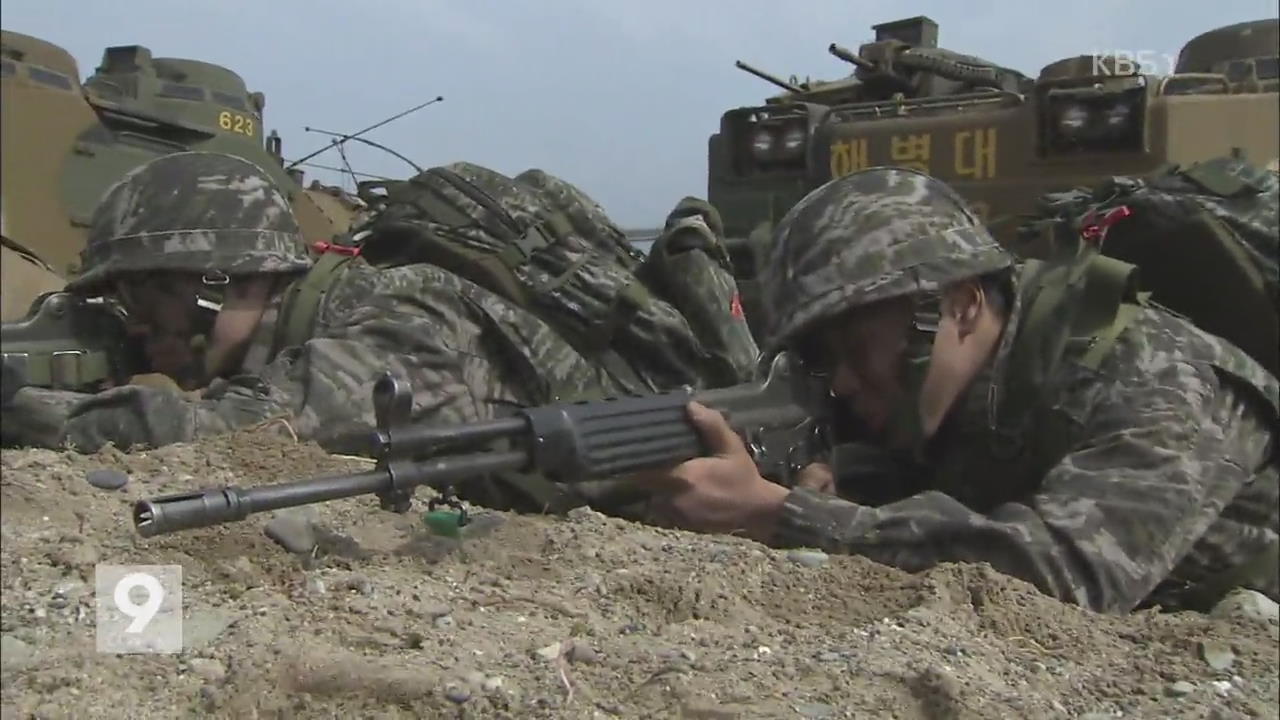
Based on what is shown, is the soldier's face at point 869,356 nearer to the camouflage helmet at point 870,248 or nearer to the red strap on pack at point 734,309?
the camouflage helmet at point 870,248

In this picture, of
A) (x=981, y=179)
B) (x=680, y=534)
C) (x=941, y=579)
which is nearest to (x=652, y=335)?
(x=680, y=534)

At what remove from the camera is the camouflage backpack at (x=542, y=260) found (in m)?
3.59

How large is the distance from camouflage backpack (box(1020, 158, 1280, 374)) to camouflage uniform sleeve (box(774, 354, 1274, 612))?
1.60 ft

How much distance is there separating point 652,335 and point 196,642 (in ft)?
7.92

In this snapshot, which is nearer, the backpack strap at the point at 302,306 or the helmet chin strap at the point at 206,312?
the helmet chin strap at the point at 206,312

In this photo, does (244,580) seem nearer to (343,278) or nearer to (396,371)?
(396,371)

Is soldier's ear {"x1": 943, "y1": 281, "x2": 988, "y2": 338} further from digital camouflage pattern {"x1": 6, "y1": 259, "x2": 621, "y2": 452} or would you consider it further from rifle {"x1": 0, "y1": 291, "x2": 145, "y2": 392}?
rifle {"x1": 0, "y1": 291, "x2": 145, "y2": 392}

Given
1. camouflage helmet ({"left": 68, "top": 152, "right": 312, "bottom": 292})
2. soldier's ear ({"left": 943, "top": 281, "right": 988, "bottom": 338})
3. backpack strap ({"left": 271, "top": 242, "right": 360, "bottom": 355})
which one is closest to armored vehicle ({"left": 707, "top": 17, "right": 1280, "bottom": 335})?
backpack strap ({"left": 271, "top": 242, "right": 360, "bottom": 355})

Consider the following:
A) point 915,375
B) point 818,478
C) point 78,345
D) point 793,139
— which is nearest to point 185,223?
point 78,345

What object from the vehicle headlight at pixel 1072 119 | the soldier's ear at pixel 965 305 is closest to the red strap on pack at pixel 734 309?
the soldier's ear at pixel 965 305

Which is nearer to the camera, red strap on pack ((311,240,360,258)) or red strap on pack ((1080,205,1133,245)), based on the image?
red strap on pack ((1080,205,1133,245))

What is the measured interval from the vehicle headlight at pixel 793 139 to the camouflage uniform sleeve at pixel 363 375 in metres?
3.87

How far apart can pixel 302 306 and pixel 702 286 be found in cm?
122

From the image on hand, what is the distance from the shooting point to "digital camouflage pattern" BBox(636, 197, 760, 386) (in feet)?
12.5
